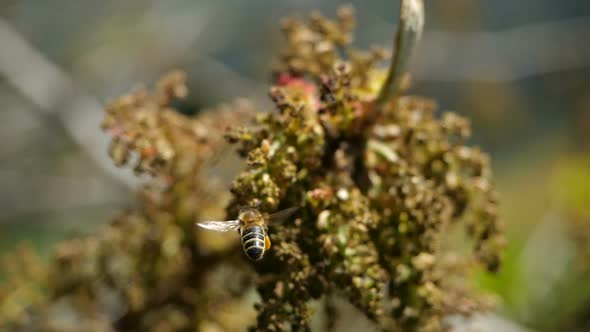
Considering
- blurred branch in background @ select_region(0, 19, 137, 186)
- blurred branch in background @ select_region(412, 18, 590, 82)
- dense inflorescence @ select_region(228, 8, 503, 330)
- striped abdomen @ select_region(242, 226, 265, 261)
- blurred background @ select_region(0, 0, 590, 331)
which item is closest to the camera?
striped abdomen @ select_region(242, 226, 265, 261)

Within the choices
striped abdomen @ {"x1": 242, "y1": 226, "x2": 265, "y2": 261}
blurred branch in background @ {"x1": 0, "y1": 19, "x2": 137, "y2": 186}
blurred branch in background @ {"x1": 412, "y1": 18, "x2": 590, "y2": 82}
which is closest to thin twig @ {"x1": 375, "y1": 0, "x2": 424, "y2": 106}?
striped abdomen @ {"x1": 242, "y1": 226, "x2": 265, "y2": 261}

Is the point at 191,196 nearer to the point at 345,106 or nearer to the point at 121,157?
the point at 121,157

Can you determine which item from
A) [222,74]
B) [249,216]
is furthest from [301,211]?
[222,74]

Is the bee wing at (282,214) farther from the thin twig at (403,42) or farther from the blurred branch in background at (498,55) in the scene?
the blurred branch in background at (498,55)

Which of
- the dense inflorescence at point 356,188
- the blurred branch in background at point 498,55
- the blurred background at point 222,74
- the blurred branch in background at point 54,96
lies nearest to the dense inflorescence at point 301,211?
the dense inflorescence at point 356,188

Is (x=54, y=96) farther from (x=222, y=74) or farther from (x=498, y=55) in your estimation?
(x=498, y=55)

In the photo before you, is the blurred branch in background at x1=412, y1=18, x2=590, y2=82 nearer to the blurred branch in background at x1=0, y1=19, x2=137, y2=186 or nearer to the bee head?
the blurred branch in background at x1=0, y1=19, x2=137, y2=186
